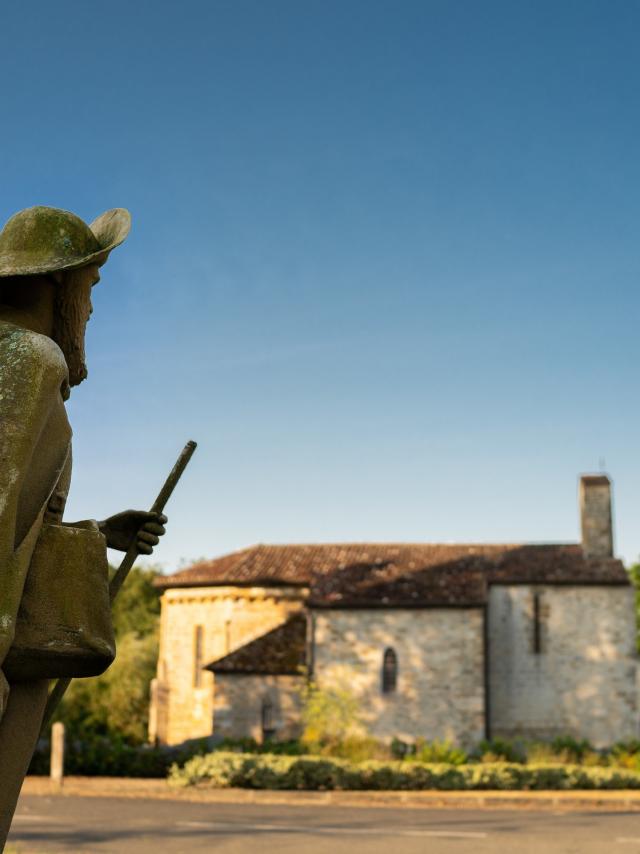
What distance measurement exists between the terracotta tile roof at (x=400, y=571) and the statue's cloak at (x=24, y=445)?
28.6m

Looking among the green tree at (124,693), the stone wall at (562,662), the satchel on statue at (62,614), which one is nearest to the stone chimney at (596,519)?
the stone wall at (562,662)

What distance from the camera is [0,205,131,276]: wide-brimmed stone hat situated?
3.27 meters

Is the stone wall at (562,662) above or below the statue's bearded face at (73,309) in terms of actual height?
below

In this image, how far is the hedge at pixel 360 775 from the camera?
22312 mm

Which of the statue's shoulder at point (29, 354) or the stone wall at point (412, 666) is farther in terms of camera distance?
the stone wall at point (412, 666)

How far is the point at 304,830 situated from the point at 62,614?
1273cm

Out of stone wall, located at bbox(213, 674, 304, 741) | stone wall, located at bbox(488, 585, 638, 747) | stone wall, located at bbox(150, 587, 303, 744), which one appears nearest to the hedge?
stone wall, located at bbox(213, 674, 304, 741)

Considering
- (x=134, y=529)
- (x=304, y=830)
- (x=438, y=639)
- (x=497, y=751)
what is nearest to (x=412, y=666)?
(x=438, y=639)

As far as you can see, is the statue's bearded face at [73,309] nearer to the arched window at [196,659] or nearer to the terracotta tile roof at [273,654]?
the terracotta tile roof at [273,654]

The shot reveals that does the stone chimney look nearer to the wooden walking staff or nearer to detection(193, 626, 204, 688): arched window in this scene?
detection(193, 626, 204, 688): arched window

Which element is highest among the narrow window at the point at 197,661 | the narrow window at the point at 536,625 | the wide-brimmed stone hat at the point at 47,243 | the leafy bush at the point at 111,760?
the wide-brimmed stone hat at the point at 47,243

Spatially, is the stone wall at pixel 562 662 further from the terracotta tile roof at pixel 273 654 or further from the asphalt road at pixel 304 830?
the asphalt road at pixel 304 830

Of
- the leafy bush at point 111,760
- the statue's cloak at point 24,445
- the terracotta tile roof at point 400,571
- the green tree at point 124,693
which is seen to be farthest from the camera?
the green tree at point 124,693

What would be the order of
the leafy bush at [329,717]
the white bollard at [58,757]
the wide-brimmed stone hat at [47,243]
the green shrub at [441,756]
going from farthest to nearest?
the leafy bush at [329,717]
the green shrub at [441,756]
the white bollard at [58,757]
the wide-brimmed stone hat at [47,243]
